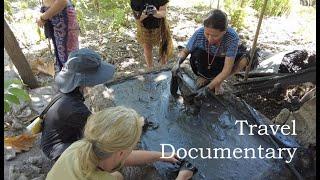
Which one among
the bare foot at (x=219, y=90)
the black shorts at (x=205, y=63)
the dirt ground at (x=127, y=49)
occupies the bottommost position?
the dirt ground at (x=127, y=49)

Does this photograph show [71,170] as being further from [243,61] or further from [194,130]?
[243,61]

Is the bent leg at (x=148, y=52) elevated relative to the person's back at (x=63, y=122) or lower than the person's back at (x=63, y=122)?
lower

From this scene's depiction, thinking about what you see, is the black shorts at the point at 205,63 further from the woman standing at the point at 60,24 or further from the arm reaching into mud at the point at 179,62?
the woman standing at the point at 60,24

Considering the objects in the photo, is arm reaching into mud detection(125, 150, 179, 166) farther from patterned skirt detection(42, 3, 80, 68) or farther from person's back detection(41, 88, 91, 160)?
patterned skirt detection(42, 3, 80, 68)

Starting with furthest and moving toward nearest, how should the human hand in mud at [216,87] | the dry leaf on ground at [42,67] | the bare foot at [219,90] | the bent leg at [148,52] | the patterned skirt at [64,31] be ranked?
the dry leaf on ground at [42,67], the bent leg at [148,52], the patterned skirt at [64,31], the bare foot at [219,90], the human hand in mud at [216,87]

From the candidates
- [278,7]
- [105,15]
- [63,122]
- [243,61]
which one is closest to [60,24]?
[63,122]

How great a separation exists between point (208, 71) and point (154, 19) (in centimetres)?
85

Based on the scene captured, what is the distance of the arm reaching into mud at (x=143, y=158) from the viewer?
2.20 m

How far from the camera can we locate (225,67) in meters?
2.88

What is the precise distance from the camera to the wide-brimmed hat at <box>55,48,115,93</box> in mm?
2242

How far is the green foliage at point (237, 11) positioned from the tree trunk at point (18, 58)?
3.05 m

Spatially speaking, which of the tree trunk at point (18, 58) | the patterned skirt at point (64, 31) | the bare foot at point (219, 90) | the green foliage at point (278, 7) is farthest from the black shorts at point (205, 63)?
the green foliage at point (278, 7)

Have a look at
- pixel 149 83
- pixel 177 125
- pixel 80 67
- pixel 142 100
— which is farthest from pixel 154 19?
pixel 80 67

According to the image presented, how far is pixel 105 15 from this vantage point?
5.35 metres
